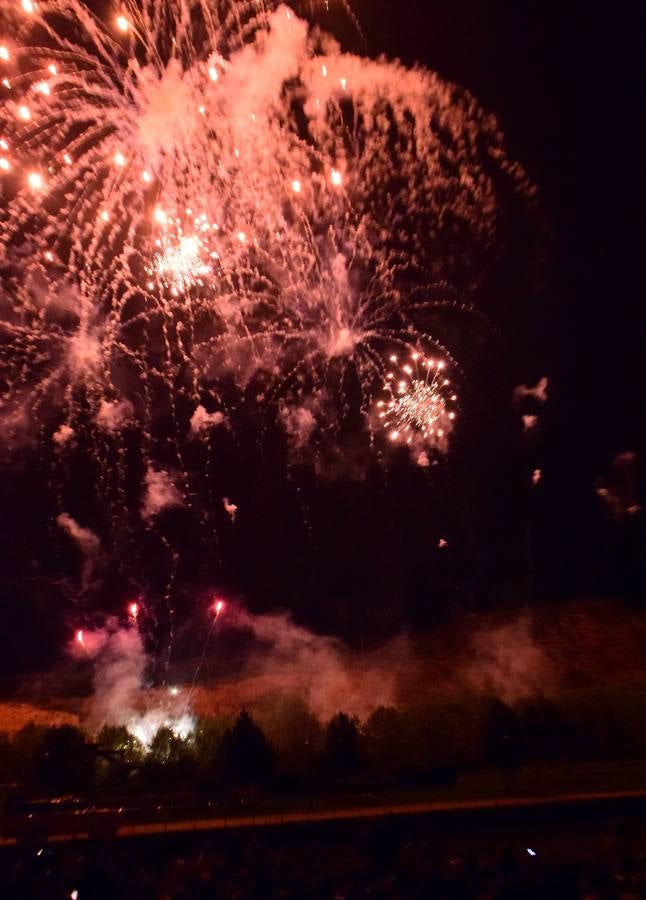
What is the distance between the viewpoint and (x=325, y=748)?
1091 centimetres

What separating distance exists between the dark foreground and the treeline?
1.85 m

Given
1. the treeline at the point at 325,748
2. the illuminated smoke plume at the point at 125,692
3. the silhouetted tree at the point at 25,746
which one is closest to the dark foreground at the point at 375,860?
the treeline at the point at 325,748

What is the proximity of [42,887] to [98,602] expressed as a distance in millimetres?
11733

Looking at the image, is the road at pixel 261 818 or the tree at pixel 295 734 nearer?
the road at pixel 261 818

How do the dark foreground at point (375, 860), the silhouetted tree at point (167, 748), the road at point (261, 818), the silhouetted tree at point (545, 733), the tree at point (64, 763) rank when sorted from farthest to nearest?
the silhouetted tree at point (167, 748) → the silhouetted tree at point (545, 733) → the tree at point (64, 763) → the road at point (261, 818) → the dark foreground at point (375, 860)

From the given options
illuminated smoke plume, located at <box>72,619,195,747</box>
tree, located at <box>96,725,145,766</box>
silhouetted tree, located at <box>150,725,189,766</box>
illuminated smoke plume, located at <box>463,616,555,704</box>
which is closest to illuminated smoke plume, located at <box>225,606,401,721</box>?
illuminated smoke plume, located at <box>463,616,555,704</box>

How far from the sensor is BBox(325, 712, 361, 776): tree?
10227 mm

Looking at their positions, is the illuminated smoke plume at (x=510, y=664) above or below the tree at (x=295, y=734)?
above

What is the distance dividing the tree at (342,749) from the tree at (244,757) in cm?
99

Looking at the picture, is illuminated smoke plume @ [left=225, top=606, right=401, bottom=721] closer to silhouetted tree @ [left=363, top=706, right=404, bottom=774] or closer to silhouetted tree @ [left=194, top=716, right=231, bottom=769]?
silhouetted tree @ [left=363, top=706, right=404, bottom=774]

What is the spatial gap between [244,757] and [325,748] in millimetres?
1604

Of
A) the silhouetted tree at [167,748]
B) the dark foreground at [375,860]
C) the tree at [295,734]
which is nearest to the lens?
the dark foreground at [375,860]

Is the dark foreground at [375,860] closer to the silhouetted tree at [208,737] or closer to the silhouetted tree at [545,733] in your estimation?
the silhouetted tree at [545,733]

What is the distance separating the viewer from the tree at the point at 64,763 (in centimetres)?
980
